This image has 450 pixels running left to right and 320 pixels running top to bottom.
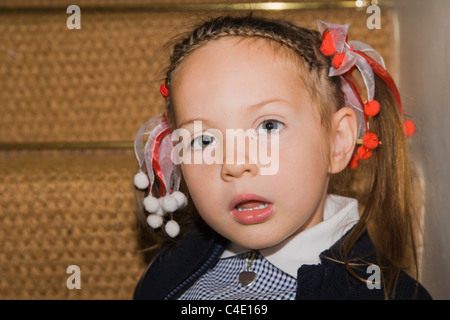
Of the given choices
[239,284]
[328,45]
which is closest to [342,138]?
[328,45]

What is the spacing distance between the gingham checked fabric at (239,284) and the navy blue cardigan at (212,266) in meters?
0.02

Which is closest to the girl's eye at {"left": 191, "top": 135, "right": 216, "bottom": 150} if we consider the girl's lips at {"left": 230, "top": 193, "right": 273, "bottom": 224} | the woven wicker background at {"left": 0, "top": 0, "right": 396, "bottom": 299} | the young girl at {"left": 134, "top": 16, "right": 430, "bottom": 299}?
the young girl at {"left": 134, "top": 16, "right": 430, "bottom": 299}

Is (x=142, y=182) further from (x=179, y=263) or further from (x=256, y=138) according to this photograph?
(x=256, y=138)

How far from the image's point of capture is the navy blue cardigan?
2.79ft

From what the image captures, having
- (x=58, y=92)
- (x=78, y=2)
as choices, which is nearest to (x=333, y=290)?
(x=58, y=92)

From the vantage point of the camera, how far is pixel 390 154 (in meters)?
0.97

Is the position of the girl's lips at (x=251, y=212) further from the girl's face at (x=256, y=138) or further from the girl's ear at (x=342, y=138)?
the girl's ear at (x=342, y=138)

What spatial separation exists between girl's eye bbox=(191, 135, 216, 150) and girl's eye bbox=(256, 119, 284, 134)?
0.31 ft

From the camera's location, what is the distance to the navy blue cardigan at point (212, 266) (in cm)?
85

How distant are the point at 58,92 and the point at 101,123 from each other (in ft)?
0.45

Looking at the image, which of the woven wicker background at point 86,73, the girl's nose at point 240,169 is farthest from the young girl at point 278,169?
the woven wicker background at point 86,73

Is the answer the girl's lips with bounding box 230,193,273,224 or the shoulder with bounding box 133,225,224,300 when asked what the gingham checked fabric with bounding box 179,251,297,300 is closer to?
the shoulder with bounding box 133,225,224,300

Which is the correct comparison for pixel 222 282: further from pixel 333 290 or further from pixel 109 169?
pixel 109 169

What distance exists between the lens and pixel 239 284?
0.94 m
